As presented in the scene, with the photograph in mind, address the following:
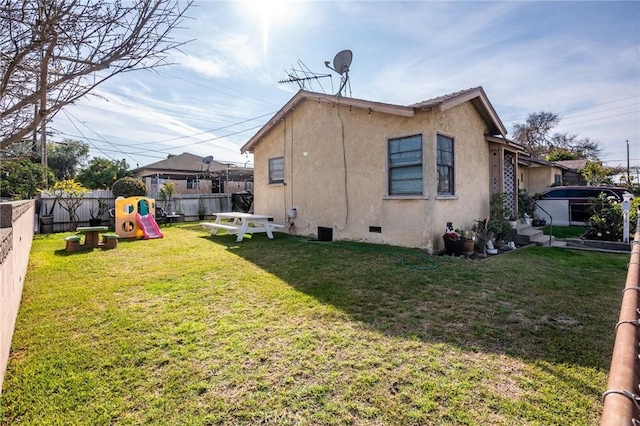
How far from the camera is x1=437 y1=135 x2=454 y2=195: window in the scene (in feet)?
25.3

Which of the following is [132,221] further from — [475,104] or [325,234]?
[475,104]

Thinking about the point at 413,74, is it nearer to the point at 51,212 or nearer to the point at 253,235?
the point at 253,235

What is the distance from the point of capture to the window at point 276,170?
11.4m

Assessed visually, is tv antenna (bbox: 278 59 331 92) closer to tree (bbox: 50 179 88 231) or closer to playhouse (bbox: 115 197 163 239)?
playhouse (bbox: 115 197 163 239)

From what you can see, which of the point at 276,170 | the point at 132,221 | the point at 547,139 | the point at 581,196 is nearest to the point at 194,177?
the point at 132,221

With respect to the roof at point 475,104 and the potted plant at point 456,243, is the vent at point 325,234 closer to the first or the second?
the potted plant at point 456,243

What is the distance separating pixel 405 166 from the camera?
7.80 m

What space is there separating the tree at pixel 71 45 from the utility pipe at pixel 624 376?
2.86m

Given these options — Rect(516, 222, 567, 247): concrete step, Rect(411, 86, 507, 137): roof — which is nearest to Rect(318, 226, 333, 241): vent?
Rect(411, 86, 507, 137): roof

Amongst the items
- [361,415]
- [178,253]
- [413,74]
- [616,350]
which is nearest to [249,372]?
[361,415]

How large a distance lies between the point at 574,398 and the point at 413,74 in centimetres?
1049

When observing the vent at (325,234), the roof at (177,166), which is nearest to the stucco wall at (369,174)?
the vent at (325,234)

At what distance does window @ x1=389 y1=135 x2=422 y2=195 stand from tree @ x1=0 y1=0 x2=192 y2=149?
622 cm

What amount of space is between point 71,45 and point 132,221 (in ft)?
31.9
